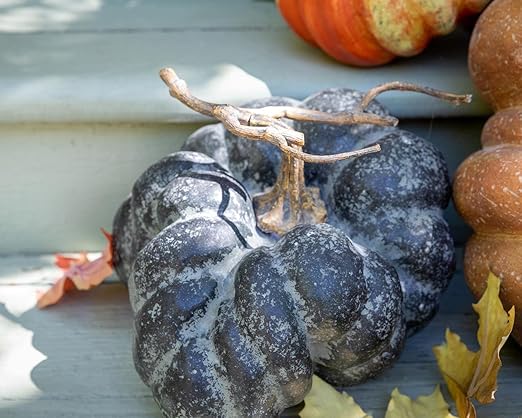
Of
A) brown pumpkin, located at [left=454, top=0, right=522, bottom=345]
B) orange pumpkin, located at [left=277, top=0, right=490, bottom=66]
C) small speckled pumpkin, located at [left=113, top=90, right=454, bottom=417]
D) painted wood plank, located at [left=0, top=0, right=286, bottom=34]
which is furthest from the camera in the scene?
painted wood plank, located at [left=0, top=0, right=286, bottom=34]

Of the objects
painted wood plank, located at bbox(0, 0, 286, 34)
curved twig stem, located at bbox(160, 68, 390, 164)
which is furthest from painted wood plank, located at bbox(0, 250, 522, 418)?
painted wood plank, located at bbox(0, 0, 286, 34)

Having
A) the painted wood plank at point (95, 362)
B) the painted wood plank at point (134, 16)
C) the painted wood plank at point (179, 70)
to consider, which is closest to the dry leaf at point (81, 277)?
the painted wood plank at point (95, 362)

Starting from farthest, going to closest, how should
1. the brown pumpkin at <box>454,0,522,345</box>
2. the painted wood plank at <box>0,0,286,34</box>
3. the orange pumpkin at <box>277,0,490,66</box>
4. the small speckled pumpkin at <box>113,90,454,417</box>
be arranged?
the painted wood plank at <box>0,0,286,34</box>
the orange pumpkin at <box>277,0,490,66</box>
the brown pumpkin at <box>454,0,522,345</box>
the small speckled pumpkin at <box>113,90,454,417</box>

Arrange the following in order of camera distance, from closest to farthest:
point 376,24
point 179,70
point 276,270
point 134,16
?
point 276,270 → point 376,24 → point 179,70 → point 134,16

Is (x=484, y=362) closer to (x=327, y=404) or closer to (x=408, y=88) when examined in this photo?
(x=327, y=404)

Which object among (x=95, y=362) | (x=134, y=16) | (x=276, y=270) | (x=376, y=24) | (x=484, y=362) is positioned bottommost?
(x=95, y=362)

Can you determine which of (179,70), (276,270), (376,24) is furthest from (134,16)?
(276,270)

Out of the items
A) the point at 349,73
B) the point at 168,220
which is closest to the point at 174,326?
the point at 168,220

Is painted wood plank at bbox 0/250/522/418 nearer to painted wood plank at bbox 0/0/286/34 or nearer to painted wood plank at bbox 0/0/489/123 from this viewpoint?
painted wood plank at bbox 0/0/489/123
